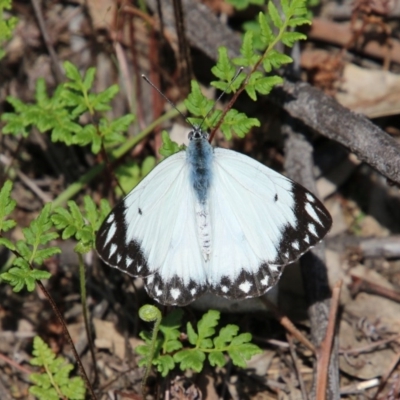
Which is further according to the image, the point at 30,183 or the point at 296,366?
the point at 30,183

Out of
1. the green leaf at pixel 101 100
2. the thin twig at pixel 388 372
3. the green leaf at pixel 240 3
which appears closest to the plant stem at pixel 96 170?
the green leaf at pixel 101 100

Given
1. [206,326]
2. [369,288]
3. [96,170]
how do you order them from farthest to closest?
[96,170]
[369,288]
[206,326]

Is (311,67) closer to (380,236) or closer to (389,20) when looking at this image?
(389,20)

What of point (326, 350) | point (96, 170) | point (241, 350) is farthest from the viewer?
point (96, 170)

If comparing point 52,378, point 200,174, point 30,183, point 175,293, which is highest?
point 200,174

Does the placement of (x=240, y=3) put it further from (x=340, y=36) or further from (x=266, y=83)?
(x=266, y=83)

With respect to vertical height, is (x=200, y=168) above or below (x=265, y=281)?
above

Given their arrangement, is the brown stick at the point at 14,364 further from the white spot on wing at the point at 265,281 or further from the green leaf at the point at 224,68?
the green leaf at the point at 224,68

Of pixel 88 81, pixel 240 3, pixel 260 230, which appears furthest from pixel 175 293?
pixel 240 3
